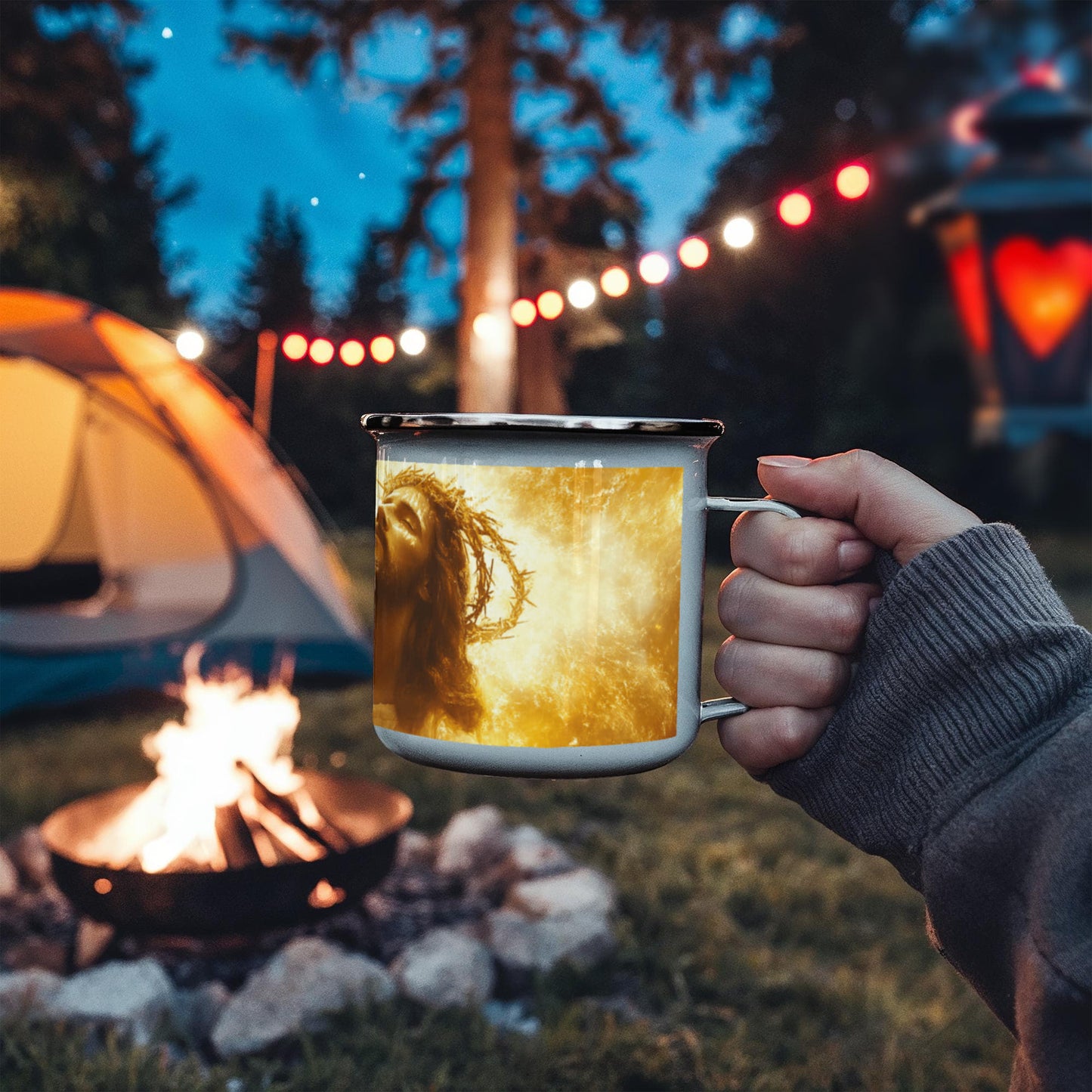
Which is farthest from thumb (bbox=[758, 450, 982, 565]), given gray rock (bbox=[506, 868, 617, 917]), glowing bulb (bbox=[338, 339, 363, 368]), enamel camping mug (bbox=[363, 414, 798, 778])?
glowing bulb (bbox=[338, 339, 363, 368])

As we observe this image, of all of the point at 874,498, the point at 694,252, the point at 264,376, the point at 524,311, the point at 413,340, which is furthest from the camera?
the point at 264,376

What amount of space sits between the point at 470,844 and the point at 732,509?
212 cm

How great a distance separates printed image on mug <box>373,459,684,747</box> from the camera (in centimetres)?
71

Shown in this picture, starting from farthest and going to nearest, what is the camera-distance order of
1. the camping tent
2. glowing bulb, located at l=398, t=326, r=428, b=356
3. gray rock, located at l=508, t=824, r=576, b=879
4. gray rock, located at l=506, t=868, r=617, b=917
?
the camping tent → glowing bulb, located at l=398, t=326, r=428, b=356 → gray rock, located at l=508, t=824, r=576, b=879 → gray rock, located at l=506, t=868, r=617, b=917

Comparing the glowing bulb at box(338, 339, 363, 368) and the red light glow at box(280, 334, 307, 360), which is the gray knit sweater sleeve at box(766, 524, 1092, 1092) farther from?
the red light glow at box(280, 334, 307, 360)

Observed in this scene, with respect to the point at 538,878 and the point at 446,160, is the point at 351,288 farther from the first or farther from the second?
the point at 538,878

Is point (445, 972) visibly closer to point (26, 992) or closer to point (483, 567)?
point (26, 992)

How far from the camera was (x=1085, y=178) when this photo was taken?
6105mm

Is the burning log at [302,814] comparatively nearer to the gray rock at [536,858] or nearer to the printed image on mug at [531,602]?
the gray rock at [536,858]

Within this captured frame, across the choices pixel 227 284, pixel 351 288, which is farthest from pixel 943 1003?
pixel 227 284

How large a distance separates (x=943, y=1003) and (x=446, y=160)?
4.65 m

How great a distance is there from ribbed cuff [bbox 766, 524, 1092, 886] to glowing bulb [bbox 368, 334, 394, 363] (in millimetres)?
2879

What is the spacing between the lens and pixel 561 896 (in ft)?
7.65

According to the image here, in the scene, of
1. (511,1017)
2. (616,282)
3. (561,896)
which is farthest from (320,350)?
(511,1017)
